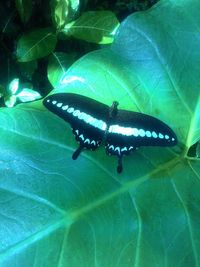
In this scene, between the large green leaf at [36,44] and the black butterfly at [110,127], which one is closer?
the black butterfly at [110,127]

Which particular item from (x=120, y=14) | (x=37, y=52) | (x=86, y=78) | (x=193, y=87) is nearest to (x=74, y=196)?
(x=86, y=78)

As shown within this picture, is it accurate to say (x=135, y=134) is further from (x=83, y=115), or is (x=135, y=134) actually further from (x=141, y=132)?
(x=83, y=115)

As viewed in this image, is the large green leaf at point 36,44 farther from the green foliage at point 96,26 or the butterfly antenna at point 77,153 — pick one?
→ the butterfly antenna at point 77,153

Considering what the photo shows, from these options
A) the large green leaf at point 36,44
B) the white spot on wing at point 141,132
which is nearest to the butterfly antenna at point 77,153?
the white spot on wing at point 141,132

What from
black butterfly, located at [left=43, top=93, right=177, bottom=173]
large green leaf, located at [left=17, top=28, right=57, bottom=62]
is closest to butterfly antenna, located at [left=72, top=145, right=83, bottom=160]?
black butterfly, located at [left=43, top=93, right=177, bottom=173]

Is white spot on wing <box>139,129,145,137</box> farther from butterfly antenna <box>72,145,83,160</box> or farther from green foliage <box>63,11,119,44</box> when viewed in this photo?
green foliage <box>63,11,119,44</box>

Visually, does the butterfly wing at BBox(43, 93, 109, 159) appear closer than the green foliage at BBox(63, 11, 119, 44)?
Yes
